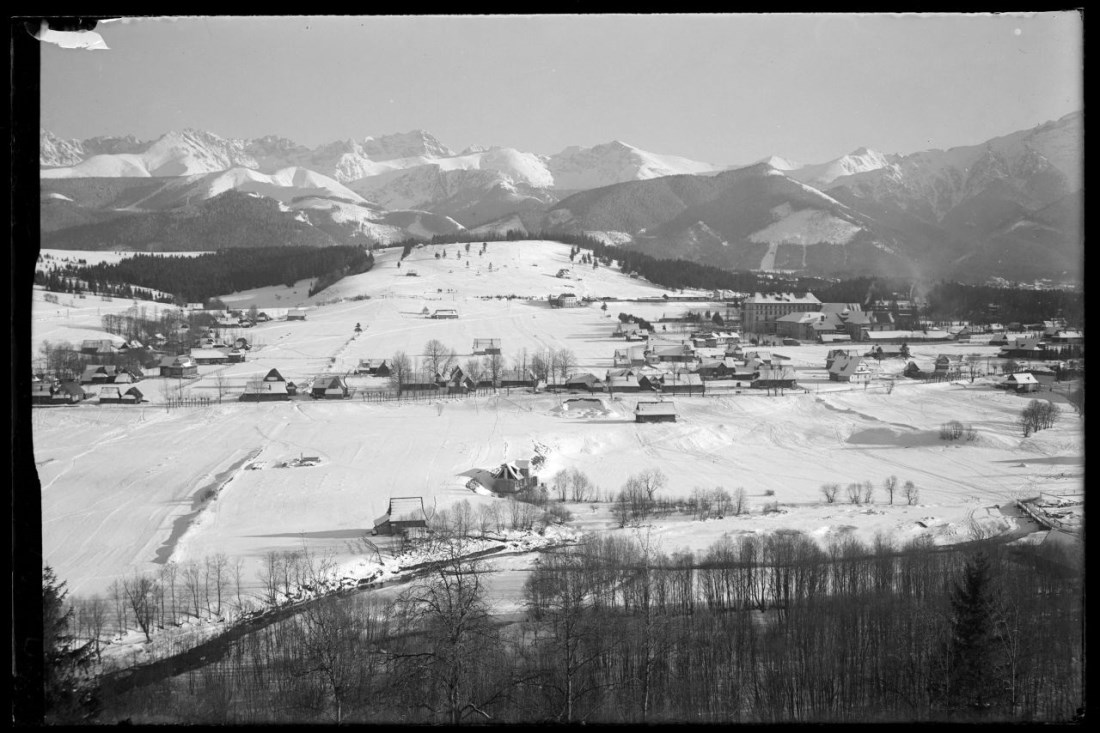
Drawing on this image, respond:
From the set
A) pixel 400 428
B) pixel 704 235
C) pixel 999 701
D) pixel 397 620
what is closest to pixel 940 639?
pixel 999 701

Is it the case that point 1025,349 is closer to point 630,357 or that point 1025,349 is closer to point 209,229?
point 630,357

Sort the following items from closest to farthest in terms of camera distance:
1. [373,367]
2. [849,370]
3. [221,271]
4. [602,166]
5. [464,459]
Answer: [464,459], [849,370], [373,367], [221,271], [602,166]

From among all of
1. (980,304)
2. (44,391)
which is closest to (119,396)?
(44,391)

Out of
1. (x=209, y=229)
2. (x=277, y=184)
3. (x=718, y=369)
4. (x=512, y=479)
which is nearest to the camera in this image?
(x=512, y=479)

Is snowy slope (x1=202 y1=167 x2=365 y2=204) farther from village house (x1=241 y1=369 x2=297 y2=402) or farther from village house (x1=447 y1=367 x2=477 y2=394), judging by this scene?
village house (x1=447 y1=367 x2=477 y2=394)

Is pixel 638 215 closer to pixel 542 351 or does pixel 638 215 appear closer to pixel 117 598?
pixel 542 351

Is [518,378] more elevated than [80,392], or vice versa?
[518,378]

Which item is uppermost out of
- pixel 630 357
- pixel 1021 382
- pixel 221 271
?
pixel 221 271
